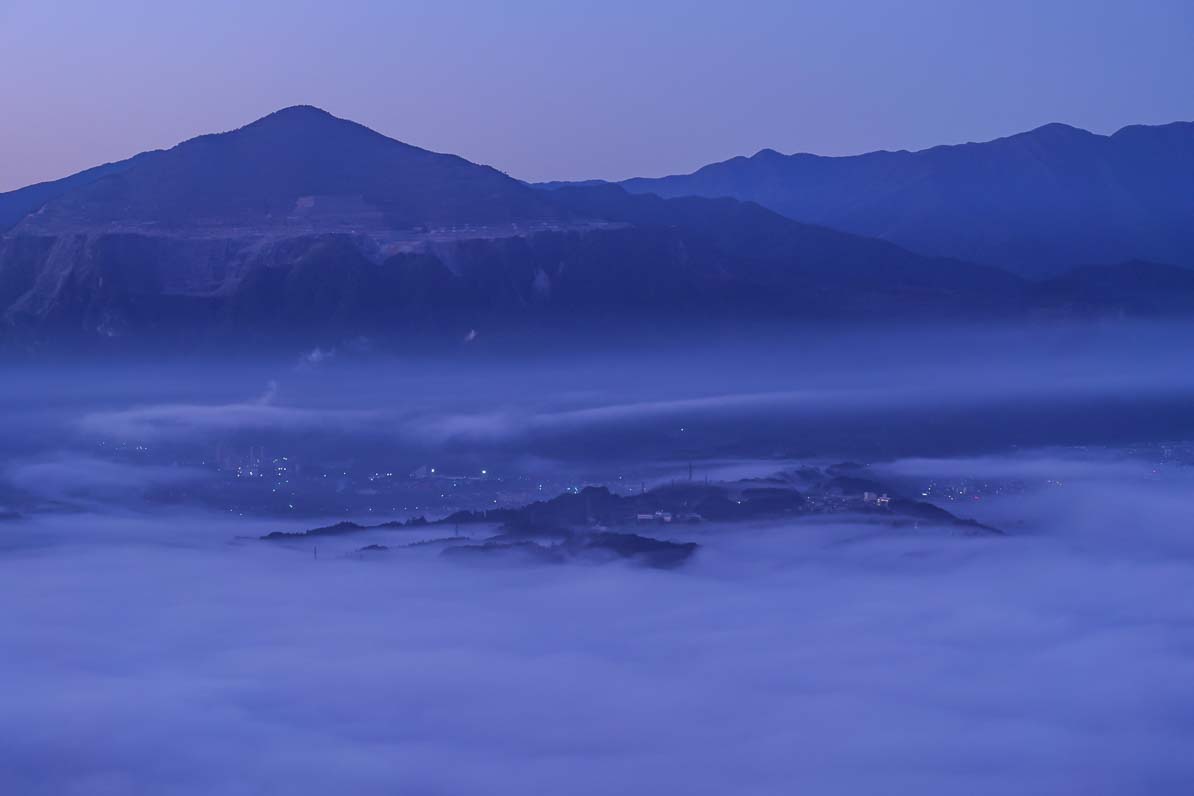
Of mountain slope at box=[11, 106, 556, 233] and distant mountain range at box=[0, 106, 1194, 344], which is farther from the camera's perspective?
mountain slope at box=[11, 106, 556, 233]

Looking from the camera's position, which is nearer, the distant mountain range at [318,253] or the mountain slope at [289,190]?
the distant mountain range at [318,253]

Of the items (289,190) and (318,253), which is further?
(289,190)

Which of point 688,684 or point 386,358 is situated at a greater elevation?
point 386,358

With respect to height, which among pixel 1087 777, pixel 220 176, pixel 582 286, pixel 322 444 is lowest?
pixel 1087 777

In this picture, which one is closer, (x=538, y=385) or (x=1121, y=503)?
(x=1121, y=503)

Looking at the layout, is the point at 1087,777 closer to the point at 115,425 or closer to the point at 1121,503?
the point at 1121,503

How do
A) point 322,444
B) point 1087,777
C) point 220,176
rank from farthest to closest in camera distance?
point 220,176
point 322,444
point 1087,777

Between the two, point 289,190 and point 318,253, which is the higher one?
point 289,190

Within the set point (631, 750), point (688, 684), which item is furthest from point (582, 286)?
point (631, 750)
